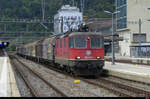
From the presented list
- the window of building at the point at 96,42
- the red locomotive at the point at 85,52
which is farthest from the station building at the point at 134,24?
the red locomotive at the point at 85,52

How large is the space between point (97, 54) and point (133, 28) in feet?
157

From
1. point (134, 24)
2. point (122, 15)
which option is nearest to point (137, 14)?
point (134, 24)

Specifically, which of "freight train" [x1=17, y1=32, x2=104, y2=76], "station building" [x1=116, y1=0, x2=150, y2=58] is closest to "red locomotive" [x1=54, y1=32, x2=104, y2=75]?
"freight train" [x1=17, y1=32, x2=104, y2=76]

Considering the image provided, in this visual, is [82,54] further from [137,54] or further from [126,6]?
[126,6]

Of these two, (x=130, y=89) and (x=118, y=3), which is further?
(x=118, y=3)

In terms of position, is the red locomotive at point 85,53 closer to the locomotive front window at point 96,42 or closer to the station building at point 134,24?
the locomotive front window at point 96,42

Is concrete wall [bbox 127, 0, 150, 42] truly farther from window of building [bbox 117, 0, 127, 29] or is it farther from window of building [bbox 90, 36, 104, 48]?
window of building [bbox 90, 36, 104, 48]

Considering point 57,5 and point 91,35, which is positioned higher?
point 57,5

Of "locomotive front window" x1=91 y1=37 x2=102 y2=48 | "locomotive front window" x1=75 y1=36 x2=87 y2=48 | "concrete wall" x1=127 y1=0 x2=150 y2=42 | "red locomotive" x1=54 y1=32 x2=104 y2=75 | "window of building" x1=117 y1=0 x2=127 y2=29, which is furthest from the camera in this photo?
"window of building" x1=117 y1=0 x2=127 y2=29

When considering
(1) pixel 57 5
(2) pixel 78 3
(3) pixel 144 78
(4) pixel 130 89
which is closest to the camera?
(4) pixel 130 89

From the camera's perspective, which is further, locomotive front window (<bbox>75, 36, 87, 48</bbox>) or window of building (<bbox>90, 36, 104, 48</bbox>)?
window of building (<bbox>90, 36, 104, 48</bbox>)

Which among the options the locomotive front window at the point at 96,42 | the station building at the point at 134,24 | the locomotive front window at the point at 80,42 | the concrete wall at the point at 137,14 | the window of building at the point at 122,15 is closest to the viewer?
the locomotive front window at the point at 80,42

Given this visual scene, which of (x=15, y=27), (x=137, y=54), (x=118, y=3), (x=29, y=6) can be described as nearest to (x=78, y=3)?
(x=29, y=6)

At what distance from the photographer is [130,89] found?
14.5 meters
